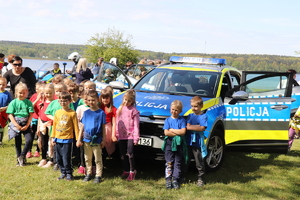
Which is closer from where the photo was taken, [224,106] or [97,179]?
[97,179]

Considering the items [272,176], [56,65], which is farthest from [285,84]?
[56,65]

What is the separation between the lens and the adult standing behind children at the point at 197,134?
550 centimetres

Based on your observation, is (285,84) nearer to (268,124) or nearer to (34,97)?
(268,124)

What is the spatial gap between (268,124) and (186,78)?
5.53 ft

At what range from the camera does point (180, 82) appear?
708 cm

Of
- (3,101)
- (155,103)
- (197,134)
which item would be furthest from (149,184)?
(3,101)

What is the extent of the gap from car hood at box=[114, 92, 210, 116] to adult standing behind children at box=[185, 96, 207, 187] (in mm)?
312

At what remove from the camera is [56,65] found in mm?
16312

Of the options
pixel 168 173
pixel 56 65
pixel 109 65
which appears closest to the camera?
pixel 168 173

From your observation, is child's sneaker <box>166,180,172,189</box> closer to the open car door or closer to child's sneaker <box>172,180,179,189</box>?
child's sneaker <box>172,180,179,189</box>

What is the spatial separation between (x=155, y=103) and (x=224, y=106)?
4.30ft

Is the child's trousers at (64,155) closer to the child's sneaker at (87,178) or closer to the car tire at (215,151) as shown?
the child's sneaker at (87,178)

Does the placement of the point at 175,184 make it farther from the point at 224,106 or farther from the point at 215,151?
the point at 224,106

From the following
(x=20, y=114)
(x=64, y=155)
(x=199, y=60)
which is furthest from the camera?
(x=199, y=60)
